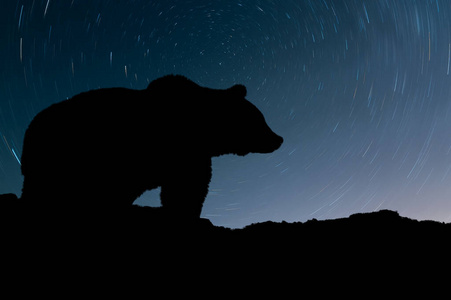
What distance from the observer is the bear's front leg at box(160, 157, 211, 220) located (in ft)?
11.4

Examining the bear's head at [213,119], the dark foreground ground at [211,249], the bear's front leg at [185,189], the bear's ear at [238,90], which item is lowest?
the dark foreground ground at [211,249]

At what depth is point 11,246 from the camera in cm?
189

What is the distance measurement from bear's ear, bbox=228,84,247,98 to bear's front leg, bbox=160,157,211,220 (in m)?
1.26

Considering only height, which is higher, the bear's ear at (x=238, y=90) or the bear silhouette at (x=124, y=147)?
the bear's ear at (x=238, y=90)

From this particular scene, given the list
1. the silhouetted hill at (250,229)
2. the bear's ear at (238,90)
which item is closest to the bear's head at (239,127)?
the bear's ear at (238,90)

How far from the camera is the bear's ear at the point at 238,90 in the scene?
432 centimetres

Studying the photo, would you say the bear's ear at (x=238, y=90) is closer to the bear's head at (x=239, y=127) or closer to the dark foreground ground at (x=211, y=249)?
the bear's head at (x=239, y=127)

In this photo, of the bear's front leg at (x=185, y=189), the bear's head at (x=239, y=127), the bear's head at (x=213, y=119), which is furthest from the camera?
the bear's head at (x=239, y=127)

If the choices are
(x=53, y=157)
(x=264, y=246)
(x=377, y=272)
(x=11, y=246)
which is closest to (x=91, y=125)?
(x=53, y=157)

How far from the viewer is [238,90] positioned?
4.35 metres

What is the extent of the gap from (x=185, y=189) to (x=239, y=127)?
4.21ft

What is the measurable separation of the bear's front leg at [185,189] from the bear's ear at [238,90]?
126cm

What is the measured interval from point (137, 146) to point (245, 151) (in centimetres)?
176

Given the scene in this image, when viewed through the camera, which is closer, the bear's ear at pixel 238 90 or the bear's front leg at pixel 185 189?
the bear's front leg at pixel 185 189
